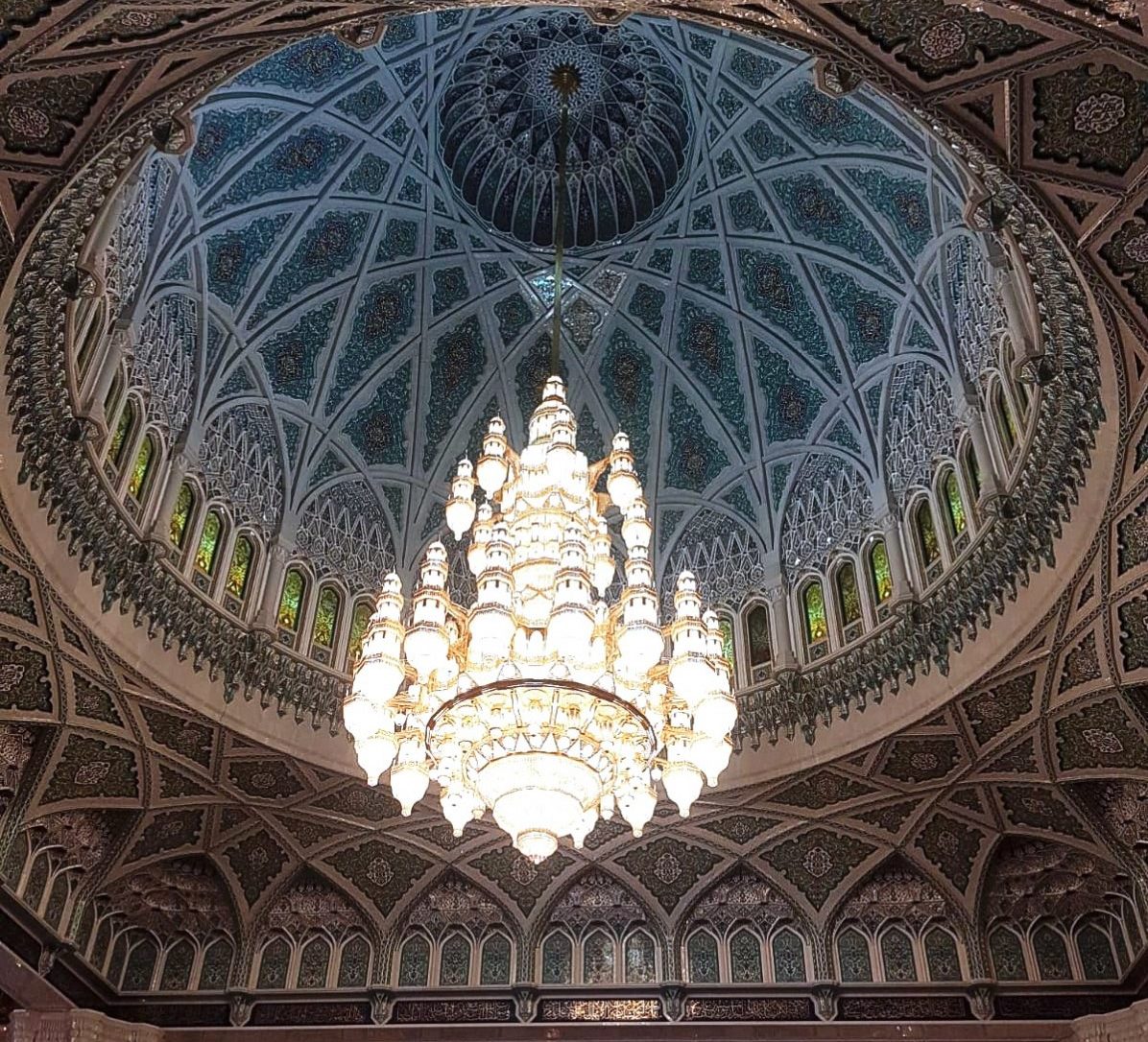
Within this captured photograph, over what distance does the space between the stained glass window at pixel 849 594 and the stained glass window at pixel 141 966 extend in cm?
875

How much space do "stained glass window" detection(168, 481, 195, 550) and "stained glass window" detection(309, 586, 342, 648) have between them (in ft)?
6.20

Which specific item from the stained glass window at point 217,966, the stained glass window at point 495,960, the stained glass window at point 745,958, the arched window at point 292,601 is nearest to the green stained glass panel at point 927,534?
the stained glass window at point 745,958

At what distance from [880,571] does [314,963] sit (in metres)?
7.87

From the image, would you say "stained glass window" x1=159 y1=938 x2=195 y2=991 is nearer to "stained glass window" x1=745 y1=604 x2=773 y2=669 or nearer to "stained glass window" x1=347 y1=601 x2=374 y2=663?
"stained glass window" x1=347 y1=601 x2=374 y2=663

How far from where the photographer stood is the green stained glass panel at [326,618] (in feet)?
44.0

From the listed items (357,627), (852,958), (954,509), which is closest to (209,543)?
(357,627)

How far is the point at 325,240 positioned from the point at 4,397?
5255 mm

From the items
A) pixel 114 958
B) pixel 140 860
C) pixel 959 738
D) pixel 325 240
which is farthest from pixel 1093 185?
pixel 114 958

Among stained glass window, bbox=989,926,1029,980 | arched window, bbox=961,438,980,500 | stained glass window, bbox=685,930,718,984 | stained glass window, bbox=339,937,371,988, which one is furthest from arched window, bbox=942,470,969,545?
stained glass window, bbox=339,937,371,988

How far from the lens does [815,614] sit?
13.3 metres

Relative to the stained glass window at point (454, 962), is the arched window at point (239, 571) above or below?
above

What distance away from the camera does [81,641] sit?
34.6 ft

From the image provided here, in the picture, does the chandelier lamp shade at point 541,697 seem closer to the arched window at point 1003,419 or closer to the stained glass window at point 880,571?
the arched window at point 1003,419

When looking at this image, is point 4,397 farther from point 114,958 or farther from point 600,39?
point 600,39
